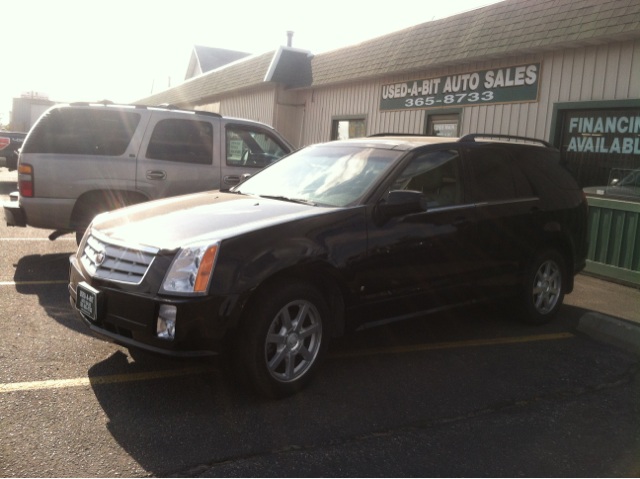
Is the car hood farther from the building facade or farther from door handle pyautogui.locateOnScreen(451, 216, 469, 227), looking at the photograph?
the building facade

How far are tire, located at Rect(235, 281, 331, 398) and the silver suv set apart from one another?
164 inches

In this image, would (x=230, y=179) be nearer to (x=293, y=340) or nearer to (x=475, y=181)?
(x=475, y=181)

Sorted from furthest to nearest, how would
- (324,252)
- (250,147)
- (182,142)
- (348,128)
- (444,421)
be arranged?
(348,128) → (250,147) → (182,142) → (324,252) → (444,421)

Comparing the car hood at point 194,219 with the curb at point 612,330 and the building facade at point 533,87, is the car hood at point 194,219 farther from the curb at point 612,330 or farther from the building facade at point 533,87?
the building facade at point 533,87

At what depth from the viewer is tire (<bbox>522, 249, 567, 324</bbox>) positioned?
18.9 feet

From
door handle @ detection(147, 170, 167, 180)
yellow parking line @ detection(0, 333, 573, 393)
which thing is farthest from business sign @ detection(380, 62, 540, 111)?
door handle @ detection(147, 170, 167, 180)

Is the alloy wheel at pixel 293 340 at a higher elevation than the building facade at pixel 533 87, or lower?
lower

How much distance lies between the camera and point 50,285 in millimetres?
6594

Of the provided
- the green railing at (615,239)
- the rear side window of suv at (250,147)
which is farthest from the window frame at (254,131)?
the green railing at (615,239)

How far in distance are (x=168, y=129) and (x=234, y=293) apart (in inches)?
184

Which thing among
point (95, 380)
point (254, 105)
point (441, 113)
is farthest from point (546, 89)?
point (254, 105)

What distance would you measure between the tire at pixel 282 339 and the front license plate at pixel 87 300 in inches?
37.2

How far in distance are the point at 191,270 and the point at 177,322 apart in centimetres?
32

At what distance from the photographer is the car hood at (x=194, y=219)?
3.85 metres
